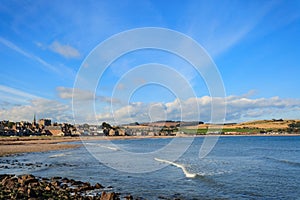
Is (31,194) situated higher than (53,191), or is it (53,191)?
(31,194)

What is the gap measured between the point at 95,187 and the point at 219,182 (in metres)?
12.1

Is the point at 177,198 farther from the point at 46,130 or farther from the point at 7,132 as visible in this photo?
the point at 46,130

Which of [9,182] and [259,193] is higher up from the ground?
[9,182]

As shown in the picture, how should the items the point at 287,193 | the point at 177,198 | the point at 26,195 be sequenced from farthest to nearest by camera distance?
1. the point at 287,193
2. the point at 177,198
3. the point at 26,195

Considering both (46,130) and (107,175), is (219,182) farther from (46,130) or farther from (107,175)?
(46,130)

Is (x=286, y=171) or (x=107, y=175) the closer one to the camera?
(x=107, y=175)

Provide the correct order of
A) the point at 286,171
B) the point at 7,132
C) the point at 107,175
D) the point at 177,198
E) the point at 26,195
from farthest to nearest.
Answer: the point at 7,132, the point at 286,171, the point at 107,175, the point at 177,198, the point at 26,195

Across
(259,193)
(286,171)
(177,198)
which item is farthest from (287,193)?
(286,171)

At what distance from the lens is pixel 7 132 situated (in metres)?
154

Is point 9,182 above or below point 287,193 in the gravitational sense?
above

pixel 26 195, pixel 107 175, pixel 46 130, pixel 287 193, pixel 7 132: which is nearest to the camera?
pixel 26 195

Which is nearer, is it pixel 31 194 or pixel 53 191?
pixel 31 194

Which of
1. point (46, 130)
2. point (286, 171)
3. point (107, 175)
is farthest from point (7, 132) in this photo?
point (286, 171)

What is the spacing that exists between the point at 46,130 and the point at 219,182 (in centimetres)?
18461
